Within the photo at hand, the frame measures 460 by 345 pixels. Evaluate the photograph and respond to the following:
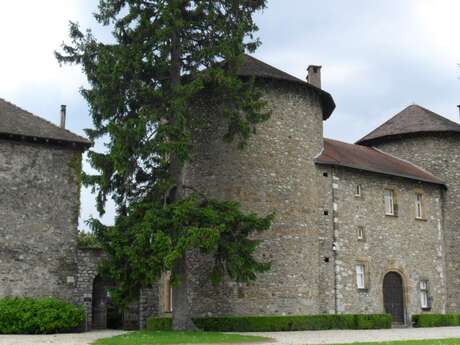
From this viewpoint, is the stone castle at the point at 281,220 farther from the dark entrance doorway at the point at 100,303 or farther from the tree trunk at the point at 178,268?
the tree trunk at the point at 178,268

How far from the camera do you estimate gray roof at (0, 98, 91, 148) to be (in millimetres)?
24469

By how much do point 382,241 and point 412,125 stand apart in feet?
26.6

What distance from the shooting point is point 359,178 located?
29.8 meters

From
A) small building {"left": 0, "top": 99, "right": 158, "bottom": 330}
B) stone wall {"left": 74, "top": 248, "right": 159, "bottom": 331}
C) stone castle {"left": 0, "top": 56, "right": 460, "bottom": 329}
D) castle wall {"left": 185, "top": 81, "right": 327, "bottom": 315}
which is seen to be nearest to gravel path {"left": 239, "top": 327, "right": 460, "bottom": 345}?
castle wall {"left": 185, "top": 81, "right": 327, "bottom": 315}

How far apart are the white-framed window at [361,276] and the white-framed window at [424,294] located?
160 inches

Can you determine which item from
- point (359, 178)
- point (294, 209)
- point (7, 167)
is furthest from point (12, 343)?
point (359, 178)

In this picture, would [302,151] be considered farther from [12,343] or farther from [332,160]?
[12,343]

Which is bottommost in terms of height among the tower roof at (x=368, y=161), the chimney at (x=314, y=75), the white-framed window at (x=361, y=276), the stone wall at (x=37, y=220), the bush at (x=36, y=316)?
the bush at (x=36, y=316)

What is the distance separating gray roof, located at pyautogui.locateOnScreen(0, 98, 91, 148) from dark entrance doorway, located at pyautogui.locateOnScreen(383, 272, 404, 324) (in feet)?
48.7

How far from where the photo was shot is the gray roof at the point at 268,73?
2634 centimetres

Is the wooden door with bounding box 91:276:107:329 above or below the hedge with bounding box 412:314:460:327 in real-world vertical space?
above

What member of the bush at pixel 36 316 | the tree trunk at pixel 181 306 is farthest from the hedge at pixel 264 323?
the bush at pixel 36 316

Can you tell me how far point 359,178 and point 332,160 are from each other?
2.15 meters

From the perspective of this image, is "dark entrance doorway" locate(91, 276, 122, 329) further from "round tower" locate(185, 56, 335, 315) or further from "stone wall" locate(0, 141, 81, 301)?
"round tower" locate(185, 56, 335, 315)
